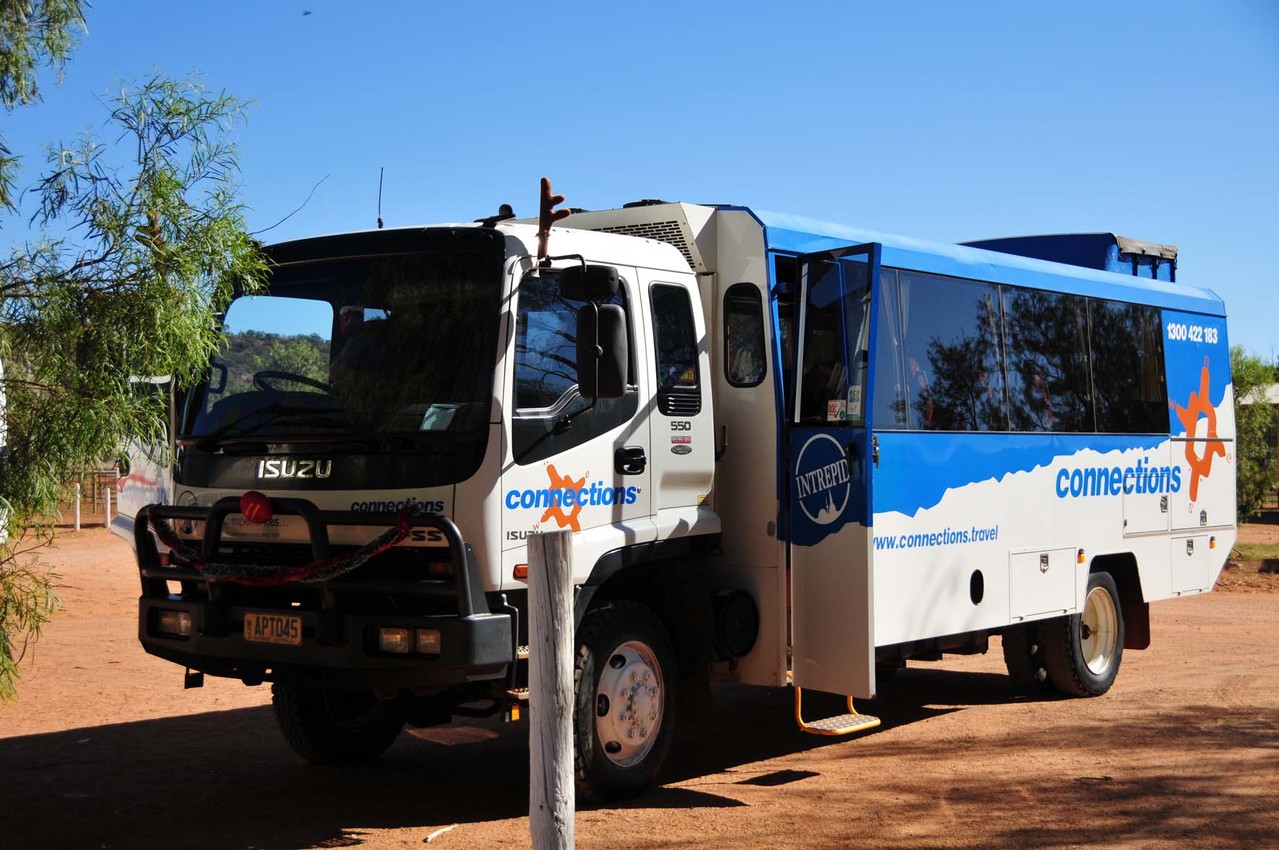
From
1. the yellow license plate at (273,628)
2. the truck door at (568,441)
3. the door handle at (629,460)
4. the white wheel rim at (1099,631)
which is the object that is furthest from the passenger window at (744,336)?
the white wheel rim at (1099,631)

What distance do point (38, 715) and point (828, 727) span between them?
5962 millimetres

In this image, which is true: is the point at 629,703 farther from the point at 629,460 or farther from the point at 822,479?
the point at 822,479

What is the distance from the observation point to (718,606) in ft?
26.9

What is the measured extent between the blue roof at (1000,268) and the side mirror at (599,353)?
158 centimetres

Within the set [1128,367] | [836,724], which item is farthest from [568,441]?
[1128,367]

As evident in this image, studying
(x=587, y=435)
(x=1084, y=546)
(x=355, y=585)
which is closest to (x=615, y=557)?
(x=587, y=435)

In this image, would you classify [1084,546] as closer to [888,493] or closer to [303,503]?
[888,493]

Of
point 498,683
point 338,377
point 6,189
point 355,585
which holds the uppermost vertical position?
point 6,189

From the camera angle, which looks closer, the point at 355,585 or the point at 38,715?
the point at 355,585

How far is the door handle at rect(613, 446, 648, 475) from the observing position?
737cm

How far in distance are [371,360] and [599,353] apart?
1178mm

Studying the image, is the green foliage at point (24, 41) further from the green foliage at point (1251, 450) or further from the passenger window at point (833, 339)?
the green foliage at point (1251, 450)

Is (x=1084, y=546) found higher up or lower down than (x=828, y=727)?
higher up

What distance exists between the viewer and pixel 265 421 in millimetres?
7199
